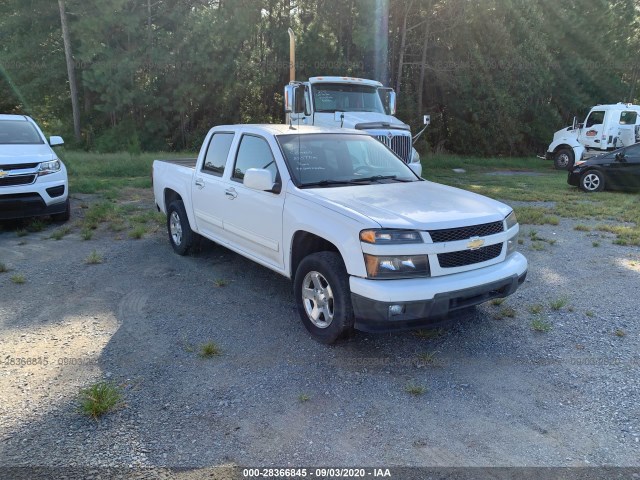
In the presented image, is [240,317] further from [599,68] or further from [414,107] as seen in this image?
[599,68]

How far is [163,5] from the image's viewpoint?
25.3 meters

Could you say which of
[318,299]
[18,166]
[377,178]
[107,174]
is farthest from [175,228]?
[107,174]

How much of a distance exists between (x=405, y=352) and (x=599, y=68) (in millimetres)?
29007

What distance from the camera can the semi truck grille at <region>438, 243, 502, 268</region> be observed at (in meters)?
3.90

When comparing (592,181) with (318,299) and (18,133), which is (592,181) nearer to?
(318,299)

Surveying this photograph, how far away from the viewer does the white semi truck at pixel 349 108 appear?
37.9 ft

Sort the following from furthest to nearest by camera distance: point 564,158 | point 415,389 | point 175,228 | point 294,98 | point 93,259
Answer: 1. point 564,158
2. point 294,98
3. point 175,228
4. point 93,259
5. point 415,389

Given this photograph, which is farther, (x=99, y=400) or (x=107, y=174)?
(x=107, y=174)

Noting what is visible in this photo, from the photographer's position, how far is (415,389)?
3650 millimetres

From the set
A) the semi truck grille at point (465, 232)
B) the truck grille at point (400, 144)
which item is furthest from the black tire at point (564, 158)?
the semi truck grille at point (465, 232)

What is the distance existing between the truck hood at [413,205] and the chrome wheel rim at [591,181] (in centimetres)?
1051

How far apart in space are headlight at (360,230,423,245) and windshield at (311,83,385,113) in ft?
29.9

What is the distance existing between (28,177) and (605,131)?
62.3ft

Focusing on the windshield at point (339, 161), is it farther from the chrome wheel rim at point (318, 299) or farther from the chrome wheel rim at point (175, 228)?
the chrome wheel rim at point (175, 228)
